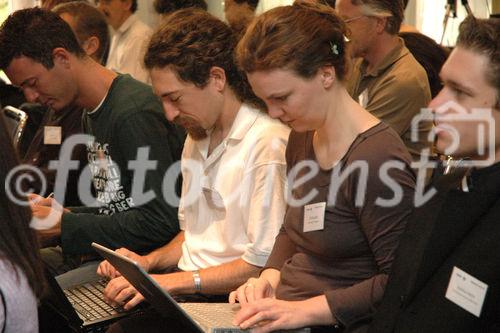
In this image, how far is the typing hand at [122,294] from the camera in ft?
7.13

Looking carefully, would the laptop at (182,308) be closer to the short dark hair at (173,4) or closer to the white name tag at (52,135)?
the white name tag at (52,135)

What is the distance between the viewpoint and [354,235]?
5.65 feet

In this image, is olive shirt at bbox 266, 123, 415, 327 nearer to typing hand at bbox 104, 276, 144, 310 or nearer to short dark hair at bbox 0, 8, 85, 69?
typing hand at bbox 104, 276, 144, 310

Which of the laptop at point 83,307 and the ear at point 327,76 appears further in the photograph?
the laptop at point 83,307

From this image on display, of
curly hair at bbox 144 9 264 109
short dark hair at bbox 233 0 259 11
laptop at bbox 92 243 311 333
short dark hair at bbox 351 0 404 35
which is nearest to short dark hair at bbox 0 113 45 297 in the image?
laptop at bbox 92 243 311 333

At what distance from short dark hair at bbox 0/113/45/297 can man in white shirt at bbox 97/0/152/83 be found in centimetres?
363

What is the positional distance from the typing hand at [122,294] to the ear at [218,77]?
60 cm

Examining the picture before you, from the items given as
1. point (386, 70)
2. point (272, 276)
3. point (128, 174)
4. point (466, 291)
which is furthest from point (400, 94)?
point (466, 291)

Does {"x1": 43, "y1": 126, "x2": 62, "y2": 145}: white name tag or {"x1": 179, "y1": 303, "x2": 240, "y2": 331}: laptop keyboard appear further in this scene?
{"x1": 43, "y1": 126, "x2": 62, "y2": 145}: white name tag

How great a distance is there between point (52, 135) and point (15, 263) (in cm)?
188

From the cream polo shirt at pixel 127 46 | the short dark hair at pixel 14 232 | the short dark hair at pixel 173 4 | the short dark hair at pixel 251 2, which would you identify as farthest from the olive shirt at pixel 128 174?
the cream polo shirt at pixel 127 46

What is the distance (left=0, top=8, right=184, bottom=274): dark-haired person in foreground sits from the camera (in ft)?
8.09

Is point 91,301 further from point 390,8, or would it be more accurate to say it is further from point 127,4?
point 127,4

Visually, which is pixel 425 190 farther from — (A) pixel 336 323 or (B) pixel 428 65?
(B) pixel 428 65
